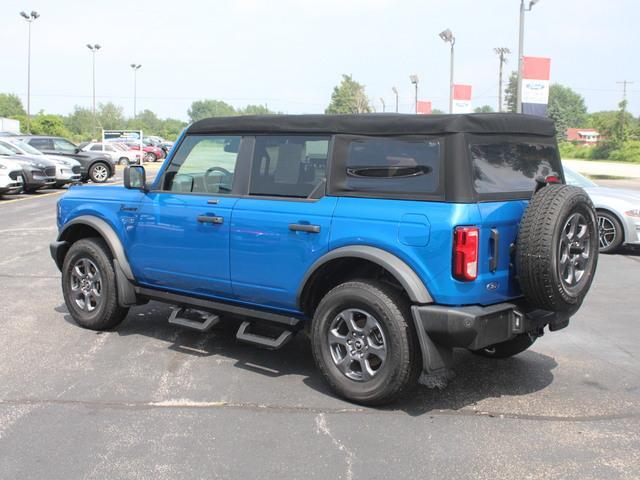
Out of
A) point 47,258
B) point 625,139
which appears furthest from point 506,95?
point 47,258

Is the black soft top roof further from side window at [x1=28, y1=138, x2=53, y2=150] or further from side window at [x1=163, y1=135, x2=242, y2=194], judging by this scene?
side window at [x1=28, y1=138, x2=53, y2=150]

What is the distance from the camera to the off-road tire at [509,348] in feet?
16.6

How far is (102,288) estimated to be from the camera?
596 cm

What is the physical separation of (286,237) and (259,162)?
0.71 metres

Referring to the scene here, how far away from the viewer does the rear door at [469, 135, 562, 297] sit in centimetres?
411

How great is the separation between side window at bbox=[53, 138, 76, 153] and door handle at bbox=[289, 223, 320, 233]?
22.8 m

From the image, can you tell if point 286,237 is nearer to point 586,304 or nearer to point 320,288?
point 320,288

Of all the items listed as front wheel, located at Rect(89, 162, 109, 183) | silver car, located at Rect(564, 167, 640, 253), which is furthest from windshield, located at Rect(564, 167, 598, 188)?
front wheel, located at Rect(89, 162, 109, 183)

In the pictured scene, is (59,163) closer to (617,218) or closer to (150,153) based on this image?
(617,218)

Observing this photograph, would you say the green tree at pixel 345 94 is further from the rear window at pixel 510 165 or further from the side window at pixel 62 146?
the rear window at pixel 510 165

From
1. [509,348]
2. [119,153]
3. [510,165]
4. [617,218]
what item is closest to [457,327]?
[510,165]

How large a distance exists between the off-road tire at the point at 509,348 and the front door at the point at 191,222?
2062mm

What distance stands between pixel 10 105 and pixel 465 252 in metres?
167

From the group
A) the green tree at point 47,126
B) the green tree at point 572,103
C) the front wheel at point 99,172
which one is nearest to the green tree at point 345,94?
the green tree at point 47,126
